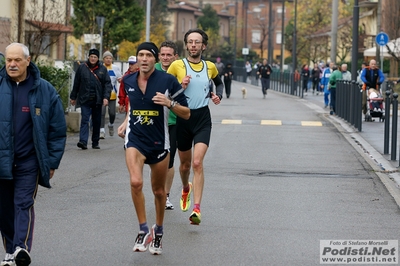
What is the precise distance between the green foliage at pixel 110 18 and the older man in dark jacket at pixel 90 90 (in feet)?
91.0

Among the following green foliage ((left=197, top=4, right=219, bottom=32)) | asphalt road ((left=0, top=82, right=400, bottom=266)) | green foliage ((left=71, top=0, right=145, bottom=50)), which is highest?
green foliage ((left=197, top=4, right=219, bottom=32))

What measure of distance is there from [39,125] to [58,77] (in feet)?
47.2

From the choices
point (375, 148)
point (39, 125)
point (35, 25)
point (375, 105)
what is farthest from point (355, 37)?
point (39, 125)

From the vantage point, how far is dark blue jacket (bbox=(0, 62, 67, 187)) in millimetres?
7117

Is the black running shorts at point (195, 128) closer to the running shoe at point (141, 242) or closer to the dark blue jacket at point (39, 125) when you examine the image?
the running shoe at point (141, 242)

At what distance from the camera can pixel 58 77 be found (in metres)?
21.4

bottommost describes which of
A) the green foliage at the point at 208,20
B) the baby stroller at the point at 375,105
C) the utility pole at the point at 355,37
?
the baby stroller at the point at 375,105

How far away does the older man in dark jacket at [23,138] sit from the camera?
7.13 metres

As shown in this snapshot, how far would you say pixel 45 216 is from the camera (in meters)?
10.0

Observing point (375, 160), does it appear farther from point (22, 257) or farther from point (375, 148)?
point (22, 257)

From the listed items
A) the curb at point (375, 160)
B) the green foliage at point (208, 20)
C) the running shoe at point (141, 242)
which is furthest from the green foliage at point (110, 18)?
the green foliage at point (208, 20)

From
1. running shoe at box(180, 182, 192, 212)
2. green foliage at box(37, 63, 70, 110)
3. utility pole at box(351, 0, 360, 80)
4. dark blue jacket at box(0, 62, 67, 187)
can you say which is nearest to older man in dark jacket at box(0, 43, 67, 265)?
dark blue jacket at box(0, 62, 67, 187)

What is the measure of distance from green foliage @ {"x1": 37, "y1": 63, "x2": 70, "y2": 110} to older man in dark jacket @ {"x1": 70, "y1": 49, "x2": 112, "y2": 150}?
3.11 metres

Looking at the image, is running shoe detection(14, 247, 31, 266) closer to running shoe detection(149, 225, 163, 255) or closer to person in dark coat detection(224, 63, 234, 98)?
running shoe detection(149, 225, 163, 255)
